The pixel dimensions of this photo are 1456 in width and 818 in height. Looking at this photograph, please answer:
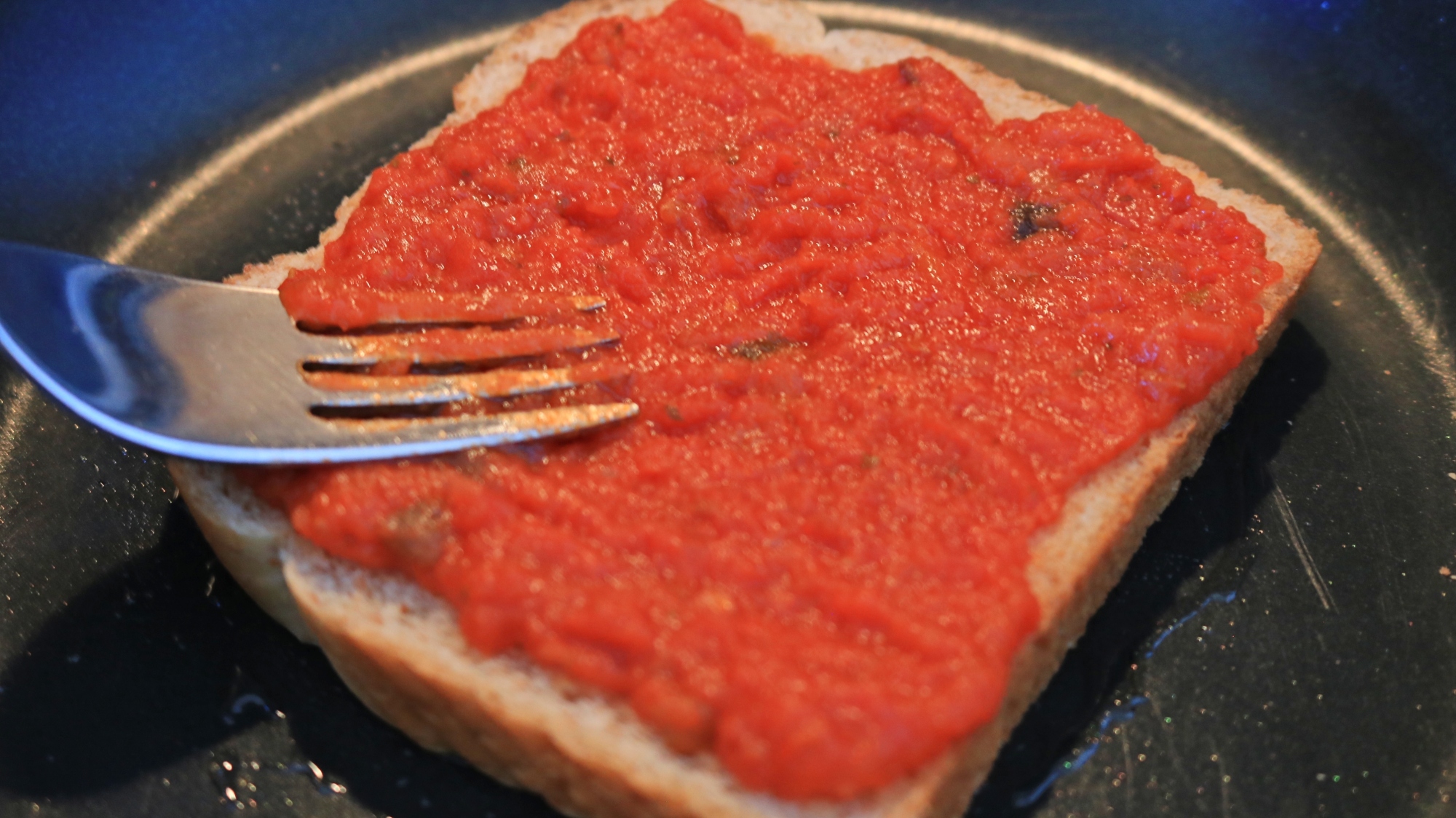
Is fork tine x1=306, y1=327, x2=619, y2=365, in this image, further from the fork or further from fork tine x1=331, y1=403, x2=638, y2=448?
fork tine x1=331, y1=403, x2=638, y2=448

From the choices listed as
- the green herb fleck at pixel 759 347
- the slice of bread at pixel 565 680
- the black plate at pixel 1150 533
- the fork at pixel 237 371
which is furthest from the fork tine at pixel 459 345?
the black plate at pixel 1150 533

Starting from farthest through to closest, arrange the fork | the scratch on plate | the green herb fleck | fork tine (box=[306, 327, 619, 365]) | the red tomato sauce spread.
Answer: the scratch on plate, the green herb fleck, fork tine (box=[306, 327, 619, 365]), the fork, the red tomato sauce spread

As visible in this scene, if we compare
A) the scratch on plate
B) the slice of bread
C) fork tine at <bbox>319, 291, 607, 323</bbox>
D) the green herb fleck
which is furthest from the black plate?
the green herb fleck

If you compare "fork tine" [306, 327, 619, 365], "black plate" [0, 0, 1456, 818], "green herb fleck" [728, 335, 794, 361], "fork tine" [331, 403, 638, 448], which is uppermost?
"fork tine" [306, 327, 619, 365]

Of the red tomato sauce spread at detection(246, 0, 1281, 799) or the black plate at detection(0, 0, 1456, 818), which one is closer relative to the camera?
the red tomato sauce spread at detection(246, 0, 1281, 799)

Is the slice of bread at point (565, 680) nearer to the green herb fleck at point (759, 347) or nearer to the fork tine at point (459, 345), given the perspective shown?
the fork tine at point (459, 345)

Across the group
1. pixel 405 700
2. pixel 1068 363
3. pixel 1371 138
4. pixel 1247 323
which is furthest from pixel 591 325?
pixel 1371 138

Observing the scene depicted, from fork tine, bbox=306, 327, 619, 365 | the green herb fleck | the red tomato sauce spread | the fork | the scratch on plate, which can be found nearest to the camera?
the red tomato sauce spread
